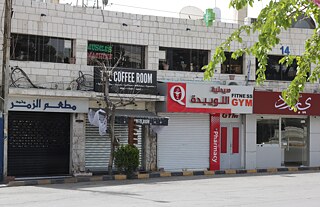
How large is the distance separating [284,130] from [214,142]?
4149mm

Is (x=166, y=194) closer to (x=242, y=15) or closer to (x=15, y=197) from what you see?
(x=15, y=197)

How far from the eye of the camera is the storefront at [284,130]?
86.4 ft

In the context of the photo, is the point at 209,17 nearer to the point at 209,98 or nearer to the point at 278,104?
the point at 209,98

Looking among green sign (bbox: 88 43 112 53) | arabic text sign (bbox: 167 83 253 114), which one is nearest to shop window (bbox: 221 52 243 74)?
arabic text sign (bbox: 167 83 253 114)

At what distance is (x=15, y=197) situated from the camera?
50.4 feet

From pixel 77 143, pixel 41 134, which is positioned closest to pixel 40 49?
pixel 41 134

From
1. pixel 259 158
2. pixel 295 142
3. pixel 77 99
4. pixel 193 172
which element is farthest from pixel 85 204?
pixel 295 142

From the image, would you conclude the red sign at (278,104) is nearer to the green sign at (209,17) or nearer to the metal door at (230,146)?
the metal door at (230,146)

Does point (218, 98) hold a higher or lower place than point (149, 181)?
higher

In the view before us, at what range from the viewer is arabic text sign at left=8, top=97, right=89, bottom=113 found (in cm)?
2134

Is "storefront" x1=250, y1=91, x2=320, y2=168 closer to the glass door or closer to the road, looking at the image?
the glass door

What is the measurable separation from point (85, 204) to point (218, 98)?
12.7 m

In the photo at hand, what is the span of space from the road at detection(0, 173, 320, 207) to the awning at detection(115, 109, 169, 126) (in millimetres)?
2474

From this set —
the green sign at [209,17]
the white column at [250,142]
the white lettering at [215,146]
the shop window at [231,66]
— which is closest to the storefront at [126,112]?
the white lettering at [215,146]
